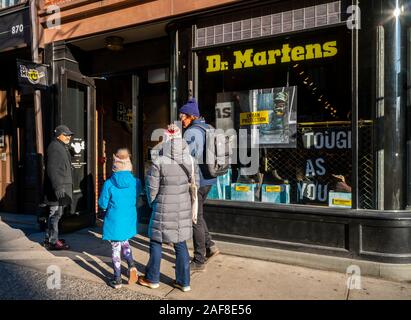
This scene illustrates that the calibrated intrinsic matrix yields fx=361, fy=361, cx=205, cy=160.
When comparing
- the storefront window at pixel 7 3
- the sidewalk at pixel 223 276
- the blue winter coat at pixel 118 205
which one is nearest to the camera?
the sidewalk at pixel 223 276

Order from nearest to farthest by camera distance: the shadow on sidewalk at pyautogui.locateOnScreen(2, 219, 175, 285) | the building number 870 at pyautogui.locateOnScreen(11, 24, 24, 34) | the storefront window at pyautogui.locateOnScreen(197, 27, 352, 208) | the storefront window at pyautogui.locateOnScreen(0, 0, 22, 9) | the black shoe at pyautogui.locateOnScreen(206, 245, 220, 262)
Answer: the shadow on sidewalk at pyautogui.locateOnScreen(2, 219, 175, 285) → the storefront window at pyautogui.locateOnScreen(197, 27, 352, 208) → the black shoe at pyautogui.locateOnScreen(206, 245, 220, 262) → the building number 870 at pyautogui.locateOnScreen(11, 24, 24, 34) → the storefront window at pyautogui.locateOnScreen(0, 0, 22, 9)

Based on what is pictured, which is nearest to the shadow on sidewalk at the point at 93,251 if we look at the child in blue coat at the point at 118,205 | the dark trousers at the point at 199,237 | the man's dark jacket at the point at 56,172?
the dark trousers at the point at 199,237

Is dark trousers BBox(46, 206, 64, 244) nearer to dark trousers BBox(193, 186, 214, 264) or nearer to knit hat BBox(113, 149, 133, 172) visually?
knit hat BBox(113, 149, 133, 172)

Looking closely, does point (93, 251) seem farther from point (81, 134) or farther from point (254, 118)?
point (254, 118)

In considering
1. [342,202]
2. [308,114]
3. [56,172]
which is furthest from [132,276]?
[308,114]

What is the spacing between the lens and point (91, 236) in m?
6.24

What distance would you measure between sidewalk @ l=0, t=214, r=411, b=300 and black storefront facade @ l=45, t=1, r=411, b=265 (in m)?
0.36

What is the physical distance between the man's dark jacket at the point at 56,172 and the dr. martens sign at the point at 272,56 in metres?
2.54

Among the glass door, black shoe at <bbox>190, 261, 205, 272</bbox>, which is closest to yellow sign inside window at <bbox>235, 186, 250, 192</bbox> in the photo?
black shoe at <bbox>190, 261, 205, 272</bbox>

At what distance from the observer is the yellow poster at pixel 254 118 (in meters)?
5.20

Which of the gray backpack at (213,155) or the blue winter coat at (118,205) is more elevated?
the gray backpack at (213,155)

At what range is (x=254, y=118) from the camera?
5.30m

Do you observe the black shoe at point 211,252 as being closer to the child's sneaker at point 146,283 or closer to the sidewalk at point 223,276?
the sidewalk at point 223,276

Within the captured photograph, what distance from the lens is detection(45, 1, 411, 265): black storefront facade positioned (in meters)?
4.25
